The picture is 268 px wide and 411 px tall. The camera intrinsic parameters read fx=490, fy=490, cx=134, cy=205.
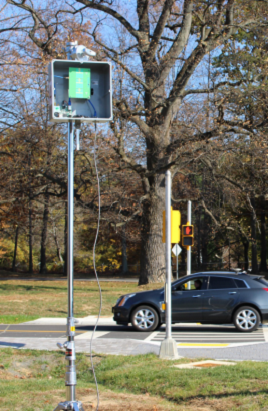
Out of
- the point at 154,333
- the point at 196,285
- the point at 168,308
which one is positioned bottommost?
the point at 154,333

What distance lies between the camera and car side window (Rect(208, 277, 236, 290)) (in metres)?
13.2

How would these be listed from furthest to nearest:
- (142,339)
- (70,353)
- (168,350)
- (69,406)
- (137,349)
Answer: (142,339), (137,349), (168,350), (70,353), (69,406)

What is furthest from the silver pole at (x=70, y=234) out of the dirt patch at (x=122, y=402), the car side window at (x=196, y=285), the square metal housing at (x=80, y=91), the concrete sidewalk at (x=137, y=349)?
the car side window at (x=196, y=285)

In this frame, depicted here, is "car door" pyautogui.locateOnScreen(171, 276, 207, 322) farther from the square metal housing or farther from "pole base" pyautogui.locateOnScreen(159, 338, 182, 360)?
the square metal housing

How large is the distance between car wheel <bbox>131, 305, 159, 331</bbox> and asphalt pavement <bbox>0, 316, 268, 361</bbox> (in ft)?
0.60

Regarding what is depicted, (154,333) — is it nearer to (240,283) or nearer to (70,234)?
(240,283)

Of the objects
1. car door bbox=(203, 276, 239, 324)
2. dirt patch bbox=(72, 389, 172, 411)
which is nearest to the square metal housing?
dirt patch bbox=(72, 389, 172, 411)

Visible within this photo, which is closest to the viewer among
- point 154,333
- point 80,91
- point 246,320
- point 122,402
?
point 80,91

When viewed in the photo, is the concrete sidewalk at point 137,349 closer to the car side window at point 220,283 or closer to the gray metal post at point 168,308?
the gray metal post at point 168,308

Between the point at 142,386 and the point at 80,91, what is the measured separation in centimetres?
393

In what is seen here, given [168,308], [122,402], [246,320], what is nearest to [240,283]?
[246,320]

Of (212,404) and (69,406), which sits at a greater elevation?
(69,406)

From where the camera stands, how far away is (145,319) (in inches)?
509

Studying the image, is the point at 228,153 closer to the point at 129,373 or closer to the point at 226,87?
the point at 226,87
